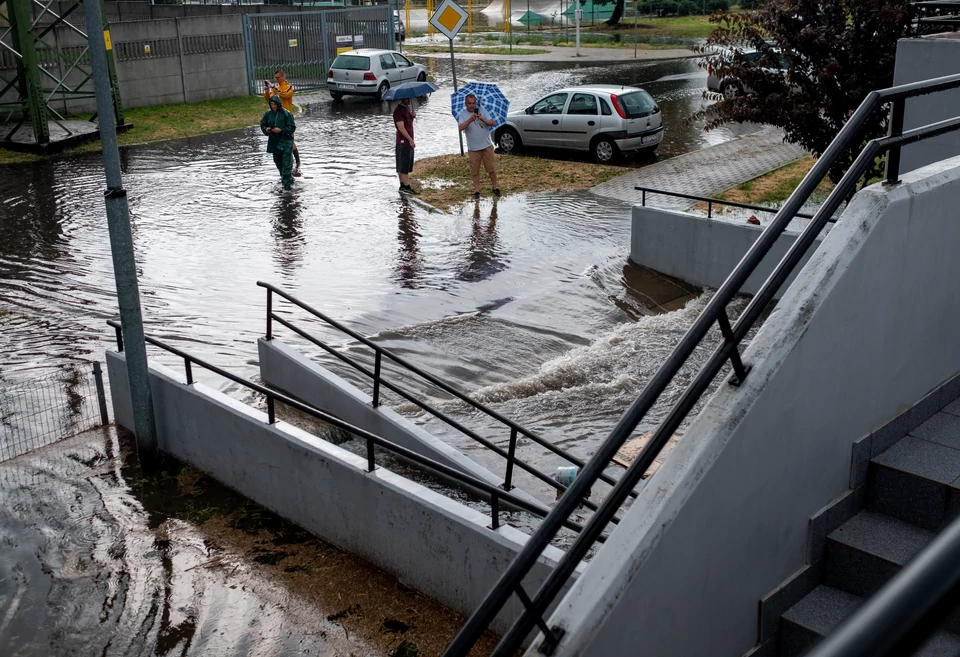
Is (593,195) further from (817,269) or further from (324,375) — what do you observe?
(817,269)

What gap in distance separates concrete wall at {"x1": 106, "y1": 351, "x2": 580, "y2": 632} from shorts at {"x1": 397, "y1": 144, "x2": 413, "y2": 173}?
968 centimetres

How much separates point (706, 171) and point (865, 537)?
15871 millimetres

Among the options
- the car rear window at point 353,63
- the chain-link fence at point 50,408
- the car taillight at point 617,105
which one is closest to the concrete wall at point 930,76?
the chain-link fence at point 50,408

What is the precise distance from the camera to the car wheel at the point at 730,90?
1403 cm

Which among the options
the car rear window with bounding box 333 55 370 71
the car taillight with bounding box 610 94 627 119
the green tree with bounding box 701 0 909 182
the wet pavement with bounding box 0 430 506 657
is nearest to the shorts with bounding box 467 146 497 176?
the car taillight with bounding box 610 94 627 119

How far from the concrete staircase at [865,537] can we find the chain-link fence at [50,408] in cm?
676

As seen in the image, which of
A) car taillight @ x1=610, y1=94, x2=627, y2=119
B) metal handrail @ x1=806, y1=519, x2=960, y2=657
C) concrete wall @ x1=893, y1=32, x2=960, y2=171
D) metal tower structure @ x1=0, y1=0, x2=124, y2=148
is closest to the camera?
metal handrail @ x1=806, y1=519, x2=960, y2=657

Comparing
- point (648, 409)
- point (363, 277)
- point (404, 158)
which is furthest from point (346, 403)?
point (404, 158)

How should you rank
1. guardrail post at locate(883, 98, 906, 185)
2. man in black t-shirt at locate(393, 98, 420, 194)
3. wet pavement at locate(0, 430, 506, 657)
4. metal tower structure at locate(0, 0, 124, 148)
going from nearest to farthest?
guardrail post at locate(883, 98, 906, 185) < wet pavement at locate(0, 430, 506, 657) < man in black t-shirt at locate(393, 98, 420, 194) < metal tower structure at locate(0, 0, 124, 148)

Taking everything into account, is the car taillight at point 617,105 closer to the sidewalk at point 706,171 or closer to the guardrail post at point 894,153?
the sidewalk at point 706,171

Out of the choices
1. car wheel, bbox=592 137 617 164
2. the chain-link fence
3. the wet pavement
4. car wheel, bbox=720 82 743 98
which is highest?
car wheel, bbox=720 82 743 98

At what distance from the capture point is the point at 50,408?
9.05 metres

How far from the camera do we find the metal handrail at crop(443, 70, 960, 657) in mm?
2898

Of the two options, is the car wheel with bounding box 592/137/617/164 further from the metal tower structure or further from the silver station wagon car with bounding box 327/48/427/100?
the silver station wagon car with bounding box 327/48/427/100
